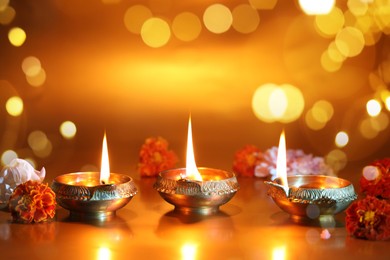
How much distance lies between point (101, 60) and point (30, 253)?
1390mm

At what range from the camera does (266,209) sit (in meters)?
1.66

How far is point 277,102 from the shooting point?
2.64 metres

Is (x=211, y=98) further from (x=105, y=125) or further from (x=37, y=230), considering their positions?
(x=37, y=230)

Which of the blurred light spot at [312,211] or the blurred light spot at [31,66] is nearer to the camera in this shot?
the blurred light spot at [312,211]

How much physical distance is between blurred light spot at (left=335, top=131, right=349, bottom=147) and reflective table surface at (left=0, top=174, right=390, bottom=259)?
0.90 metres

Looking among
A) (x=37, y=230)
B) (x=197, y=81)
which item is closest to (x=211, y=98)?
(x=197, y=81)

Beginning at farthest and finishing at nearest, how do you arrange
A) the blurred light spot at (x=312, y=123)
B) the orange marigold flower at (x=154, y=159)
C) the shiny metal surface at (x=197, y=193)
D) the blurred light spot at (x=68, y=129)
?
1. the blurred light spot at (x=312, y=123)
2. the blurred light spot at (x=68, y=129)
3. the orange marigold flower at (x=154, y=159)
4. the shiny metal surface at (x=197, y=193)

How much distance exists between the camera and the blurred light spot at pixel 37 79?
2.58 meters

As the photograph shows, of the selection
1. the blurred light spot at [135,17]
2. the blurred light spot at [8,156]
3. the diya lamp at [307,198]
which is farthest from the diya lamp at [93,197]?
the blurred light spot at [135,17]

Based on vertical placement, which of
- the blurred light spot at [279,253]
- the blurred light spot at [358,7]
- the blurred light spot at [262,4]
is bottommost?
the blurred light spot at [279,253]

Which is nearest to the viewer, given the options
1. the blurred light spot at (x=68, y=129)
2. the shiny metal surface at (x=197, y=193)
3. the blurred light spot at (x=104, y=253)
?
the blurred light spot at (x=104, y=253)

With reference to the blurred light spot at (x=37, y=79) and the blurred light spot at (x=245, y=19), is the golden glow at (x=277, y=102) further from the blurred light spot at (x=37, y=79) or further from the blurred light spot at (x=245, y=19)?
the blurred light spot at (x=37, y=79)

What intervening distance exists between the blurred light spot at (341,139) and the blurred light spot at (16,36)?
3.63ft

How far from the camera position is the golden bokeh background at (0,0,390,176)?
8.30 feet
